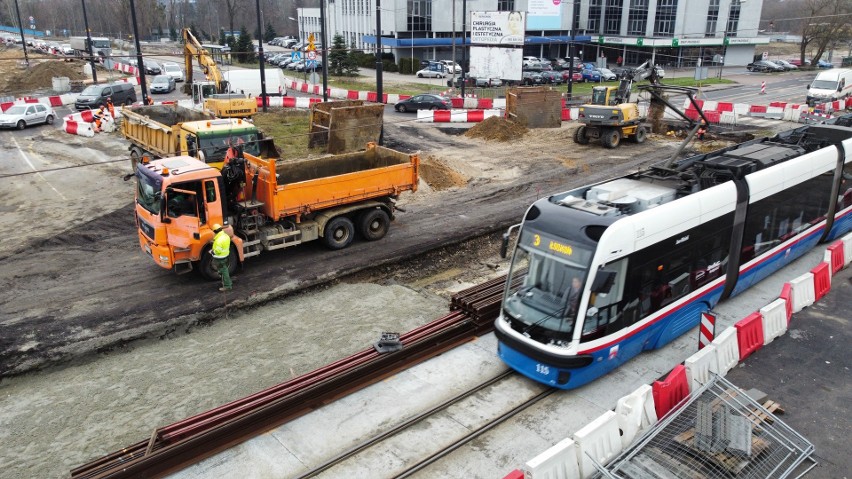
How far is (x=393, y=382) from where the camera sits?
32.7 ft

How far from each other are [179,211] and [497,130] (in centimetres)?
1878

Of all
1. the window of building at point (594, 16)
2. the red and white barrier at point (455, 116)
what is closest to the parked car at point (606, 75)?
the window of building at point (594, 16)

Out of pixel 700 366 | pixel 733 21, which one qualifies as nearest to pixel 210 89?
pixel 700 366

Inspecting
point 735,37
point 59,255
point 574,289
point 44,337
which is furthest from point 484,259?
point 735,37

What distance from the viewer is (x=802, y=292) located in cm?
1204

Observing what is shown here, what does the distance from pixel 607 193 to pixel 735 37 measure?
6863cm

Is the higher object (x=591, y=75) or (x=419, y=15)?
(x=419, y=15)

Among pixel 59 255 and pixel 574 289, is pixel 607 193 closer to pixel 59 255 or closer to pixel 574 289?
pixel 574 289

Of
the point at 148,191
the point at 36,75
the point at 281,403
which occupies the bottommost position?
the point at 281,403

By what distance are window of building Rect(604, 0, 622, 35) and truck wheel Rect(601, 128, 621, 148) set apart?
4683 cm

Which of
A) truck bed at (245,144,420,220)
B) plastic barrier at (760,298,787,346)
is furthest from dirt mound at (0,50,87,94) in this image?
plastic barrier at (760,298,787,346)

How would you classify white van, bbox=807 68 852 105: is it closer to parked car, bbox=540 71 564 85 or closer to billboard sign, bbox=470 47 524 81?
billboard sign, bbox=470 47 524 81

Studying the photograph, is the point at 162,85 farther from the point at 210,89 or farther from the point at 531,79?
the point at 531,79

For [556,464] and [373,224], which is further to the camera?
[373,224]
